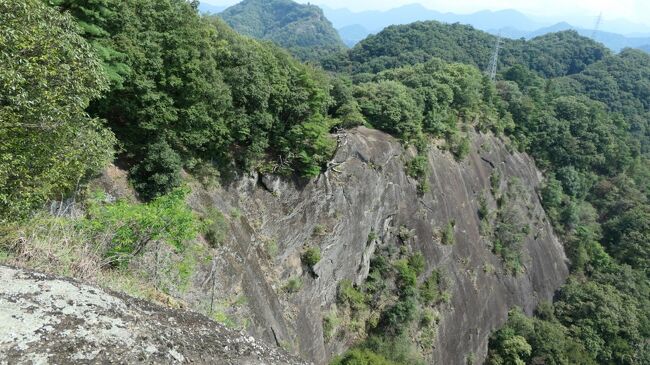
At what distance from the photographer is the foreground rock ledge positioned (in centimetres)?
430

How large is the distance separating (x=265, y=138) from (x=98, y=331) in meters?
15.6

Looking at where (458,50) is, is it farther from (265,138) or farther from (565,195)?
(265,138)

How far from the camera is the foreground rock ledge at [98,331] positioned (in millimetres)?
4297

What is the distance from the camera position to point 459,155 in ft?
110

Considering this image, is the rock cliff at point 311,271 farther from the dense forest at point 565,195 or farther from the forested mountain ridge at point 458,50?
the forested mountain ridge at point 458,50

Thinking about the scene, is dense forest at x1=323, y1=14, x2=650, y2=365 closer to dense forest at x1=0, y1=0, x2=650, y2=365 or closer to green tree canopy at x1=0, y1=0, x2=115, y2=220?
dense forest at x1=0, y1=0, x2=650, y2=365

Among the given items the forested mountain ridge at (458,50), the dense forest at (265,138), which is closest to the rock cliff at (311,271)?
the dense forest at (265,138)

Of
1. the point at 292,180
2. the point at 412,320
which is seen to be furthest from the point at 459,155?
the point at 292,180

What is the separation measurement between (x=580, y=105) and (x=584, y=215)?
1315 cm

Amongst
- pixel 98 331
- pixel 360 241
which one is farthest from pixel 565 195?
pixel 98 331

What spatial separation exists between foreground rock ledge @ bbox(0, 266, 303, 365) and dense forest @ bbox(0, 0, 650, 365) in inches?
108

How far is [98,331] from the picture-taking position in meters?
4.70

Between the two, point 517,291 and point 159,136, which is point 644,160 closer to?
point 517,291

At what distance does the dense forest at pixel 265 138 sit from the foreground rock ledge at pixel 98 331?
275 cm
